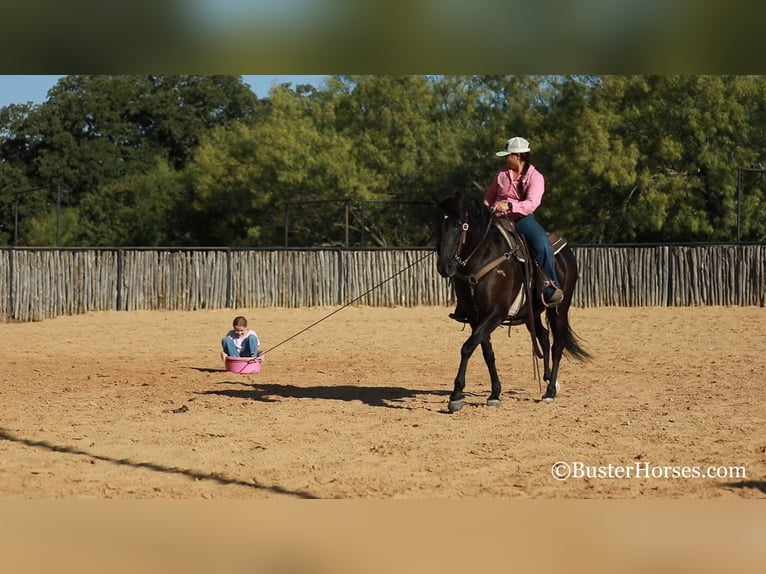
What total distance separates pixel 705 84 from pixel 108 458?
87.1 feet

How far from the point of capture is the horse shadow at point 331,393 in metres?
10.0

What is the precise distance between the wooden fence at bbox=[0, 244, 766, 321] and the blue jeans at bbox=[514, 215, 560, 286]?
1478 centimetres

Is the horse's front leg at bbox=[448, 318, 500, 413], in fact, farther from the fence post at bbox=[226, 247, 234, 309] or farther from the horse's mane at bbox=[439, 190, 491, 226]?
the fence post at bbox=[226, 247, 234, 309]

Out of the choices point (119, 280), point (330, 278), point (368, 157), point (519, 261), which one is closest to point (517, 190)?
point (519, 261)

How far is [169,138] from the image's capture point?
5356 cm

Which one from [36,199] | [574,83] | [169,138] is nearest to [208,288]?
[574,83]

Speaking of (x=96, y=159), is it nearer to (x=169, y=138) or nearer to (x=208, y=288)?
(x=169, y=138)

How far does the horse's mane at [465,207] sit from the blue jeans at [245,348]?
4215 millimetres

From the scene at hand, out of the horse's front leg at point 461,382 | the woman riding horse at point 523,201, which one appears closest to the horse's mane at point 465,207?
the woman riding horse at point 523,201

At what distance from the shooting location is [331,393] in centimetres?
1052

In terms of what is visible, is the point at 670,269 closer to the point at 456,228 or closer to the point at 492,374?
the point at 492,374

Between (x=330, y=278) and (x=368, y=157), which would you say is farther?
(x=368, y=157)

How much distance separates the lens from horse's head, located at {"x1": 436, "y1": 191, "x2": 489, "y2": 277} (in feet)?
28.2

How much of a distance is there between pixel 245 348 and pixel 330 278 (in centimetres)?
1298
